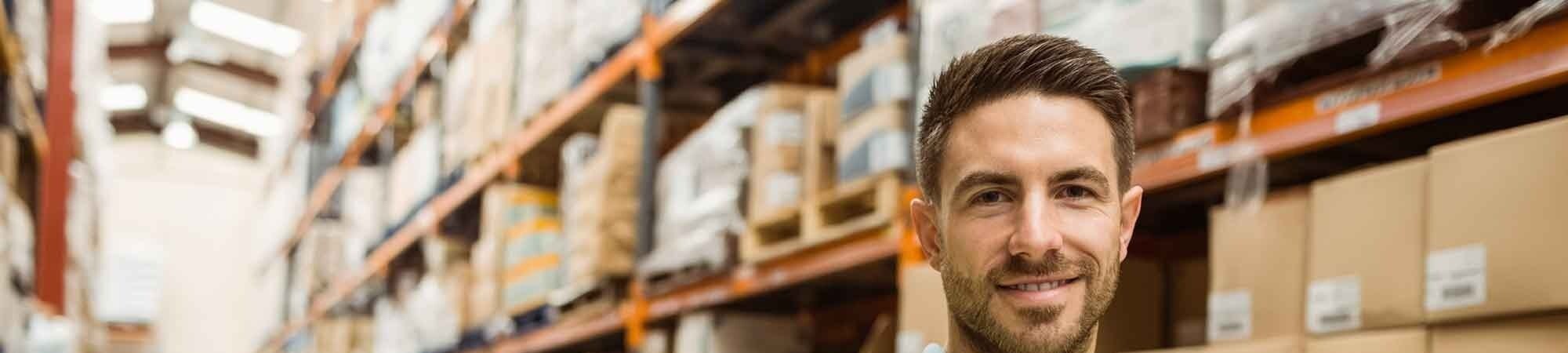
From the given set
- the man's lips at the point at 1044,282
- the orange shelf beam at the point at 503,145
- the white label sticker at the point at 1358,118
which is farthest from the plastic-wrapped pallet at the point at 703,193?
the man's lips at the point at 1044,282

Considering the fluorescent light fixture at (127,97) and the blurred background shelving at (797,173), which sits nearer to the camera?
the blurred background shelving at (797,173)

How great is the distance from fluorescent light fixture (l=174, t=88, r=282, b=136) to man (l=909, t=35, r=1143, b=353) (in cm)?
1190

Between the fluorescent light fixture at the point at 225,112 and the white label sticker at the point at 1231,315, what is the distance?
1126 centimetres

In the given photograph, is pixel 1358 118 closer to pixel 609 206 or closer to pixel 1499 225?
pixel 1499 225

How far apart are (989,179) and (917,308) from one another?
1.41m

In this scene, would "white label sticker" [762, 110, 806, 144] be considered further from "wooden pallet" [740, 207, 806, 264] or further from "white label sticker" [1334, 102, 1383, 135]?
"white label sticker" [1334, 102, 1383, 135]

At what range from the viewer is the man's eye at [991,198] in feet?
2.48

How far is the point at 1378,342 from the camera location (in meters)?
1.40

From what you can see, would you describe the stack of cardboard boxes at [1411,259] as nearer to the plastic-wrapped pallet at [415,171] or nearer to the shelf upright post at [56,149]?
the plastic-wrapped pallet at [415,171]

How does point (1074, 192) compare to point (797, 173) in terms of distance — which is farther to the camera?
point (797, 173)

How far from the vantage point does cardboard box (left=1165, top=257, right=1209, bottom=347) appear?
6.23 ft

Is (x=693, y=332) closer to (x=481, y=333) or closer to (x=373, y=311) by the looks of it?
(x=481, y=333)

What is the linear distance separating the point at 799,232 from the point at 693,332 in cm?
38

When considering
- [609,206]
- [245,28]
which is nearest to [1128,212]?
[609,206]
